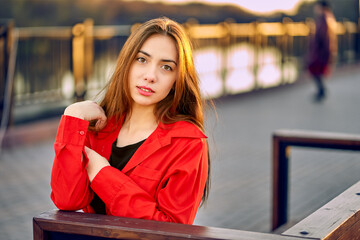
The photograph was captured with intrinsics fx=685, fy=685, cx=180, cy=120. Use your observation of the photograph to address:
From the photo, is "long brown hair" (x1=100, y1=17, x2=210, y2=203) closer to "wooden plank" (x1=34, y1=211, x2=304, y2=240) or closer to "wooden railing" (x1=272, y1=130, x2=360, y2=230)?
"wooden plank" (x1=34, y1=211, x2=304, y2=240)

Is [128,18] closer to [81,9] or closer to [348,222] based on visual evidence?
[81,9]

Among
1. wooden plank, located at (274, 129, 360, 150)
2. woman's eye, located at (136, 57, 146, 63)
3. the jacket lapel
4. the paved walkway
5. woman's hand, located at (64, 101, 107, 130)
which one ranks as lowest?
the paved walkway

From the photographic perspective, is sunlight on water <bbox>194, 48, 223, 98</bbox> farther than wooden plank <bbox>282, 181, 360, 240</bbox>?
Yes

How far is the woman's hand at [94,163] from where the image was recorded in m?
2.61

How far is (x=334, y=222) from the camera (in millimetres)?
2471

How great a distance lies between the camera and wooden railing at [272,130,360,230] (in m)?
4.50

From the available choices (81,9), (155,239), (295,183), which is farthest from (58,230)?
(81,9)

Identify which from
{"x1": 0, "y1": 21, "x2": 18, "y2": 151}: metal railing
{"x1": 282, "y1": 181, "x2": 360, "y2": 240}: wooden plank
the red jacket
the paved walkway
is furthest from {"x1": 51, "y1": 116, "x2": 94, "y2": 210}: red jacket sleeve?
{"x1": 0, "y1": 21, "x2": 18, "y2": 151}: metal railing

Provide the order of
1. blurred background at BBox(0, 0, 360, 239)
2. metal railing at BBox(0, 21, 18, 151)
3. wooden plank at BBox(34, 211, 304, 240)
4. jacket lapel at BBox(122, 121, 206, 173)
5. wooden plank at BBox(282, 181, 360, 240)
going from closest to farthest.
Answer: wooden plank at BBox(34, 211, 304, 240) → wooden plank at BBox(282, 181, 360, 240) → jacket lapel at BBox(122, 121, 206, 173) → blurred background at BBox(0, 0, 360, 239) → metal railing at BBox(0, 21, 18, 151)

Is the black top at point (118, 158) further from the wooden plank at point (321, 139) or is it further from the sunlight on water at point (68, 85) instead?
the sunlight on water at point (68, 85)

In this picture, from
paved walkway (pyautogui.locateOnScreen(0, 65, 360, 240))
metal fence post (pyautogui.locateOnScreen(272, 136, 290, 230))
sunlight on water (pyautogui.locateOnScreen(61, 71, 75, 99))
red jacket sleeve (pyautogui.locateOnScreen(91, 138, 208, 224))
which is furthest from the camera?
sunlight on water (pyautogui.locateOnScreen(61, 71, 75, 99))

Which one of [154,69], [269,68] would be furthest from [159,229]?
[269,68]

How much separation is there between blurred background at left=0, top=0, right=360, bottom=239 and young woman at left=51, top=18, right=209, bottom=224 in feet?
0.84

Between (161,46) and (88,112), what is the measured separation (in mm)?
395
